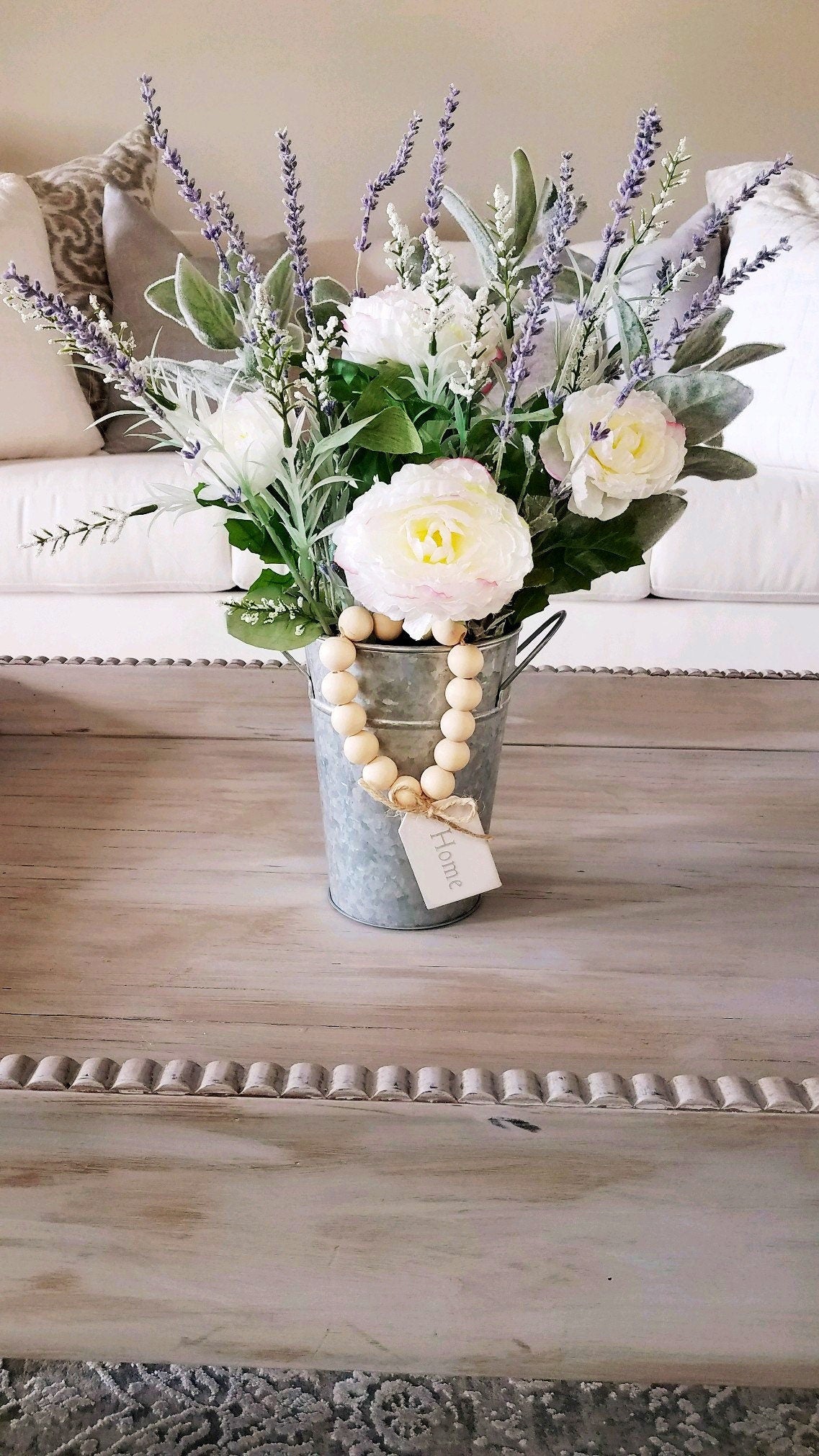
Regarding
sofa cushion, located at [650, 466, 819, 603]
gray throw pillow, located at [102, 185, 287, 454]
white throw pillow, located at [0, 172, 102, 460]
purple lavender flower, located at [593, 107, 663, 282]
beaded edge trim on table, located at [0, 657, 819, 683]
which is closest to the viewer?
purple lavender flower, located at [593, 107, 663, 282]

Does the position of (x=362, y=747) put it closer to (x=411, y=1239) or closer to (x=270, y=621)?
(x=270, y=621)

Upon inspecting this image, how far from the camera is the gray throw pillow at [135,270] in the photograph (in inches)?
82.8

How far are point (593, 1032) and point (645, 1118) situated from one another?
0.27 ft

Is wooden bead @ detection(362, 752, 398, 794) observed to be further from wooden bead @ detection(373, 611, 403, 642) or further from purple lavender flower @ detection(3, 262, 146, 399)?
purple lavender flower @ detection(3, 262, 146, 399)

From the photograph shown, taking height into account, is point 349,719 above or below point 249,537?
below

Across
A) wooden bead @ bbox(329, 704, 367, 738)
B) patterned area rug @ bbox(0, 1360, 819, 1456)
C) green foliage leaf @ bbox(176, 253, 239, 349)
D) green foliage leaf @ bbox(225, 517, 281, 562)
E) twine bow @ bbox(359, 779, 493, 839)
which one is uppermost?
green foliage leaf @ bbox(176, 253, 239, 349)

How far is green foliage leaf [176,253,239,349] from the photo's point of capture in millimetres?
630

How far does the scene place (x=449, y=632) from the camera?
67 cm

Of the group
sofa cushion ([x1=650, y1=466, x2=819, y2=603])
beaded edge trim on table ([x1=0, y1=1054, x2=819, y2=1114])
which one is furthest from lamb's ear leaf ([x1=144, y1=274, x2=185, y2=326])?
sofa cushion ([x1=650, y1=466, x2=819, y2=603])

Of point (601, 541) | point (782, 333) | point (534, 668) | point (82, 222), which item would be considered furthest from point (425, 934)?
point (82, 222)

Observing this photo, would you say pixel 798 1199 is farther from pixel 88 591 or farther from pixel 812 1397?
pixel 88 591

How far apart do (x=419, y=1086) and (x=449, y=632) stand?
0.26 metres

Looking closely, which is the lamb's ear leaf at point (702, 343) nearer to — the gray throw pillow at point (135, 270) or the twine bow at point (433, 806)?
the twine bow at point (433, 806)

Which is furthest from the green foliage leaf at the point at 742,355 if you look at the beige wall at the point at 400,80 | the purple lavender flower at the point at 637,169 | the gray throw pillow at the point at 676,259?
the beige wall at the point at 400,80
